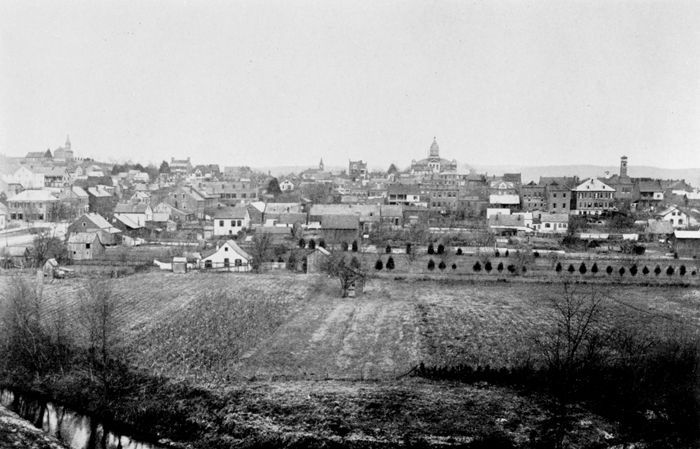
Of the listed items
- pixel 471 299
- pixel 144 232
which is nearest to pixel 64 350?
pixel 471 299

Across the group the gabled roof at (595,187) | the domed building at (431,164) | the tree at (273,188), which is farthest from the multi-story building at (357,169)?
the gabled roof at (595,187)

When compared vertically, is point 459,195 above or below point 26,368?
above

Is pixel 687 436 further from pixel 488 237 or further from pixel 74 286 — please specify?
pixel 488 237

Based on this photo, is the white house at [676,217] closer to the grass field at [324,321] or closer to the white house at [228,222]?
the grass field at [324,321]

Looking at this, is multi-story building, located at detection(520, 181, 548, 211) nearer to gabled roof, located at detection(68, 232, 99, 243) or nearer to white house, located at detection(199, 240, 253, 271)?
white house, located at detection(199, 240, 253, 271)

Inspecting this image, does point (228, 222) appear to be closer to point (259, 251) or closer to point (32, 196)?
point (259, 251)

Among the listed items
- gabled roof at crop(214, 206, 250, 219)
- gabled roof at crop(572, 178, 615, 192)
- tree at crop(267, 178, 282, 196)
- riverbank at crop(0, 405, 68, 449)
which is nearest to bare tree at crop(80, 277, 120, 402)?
riverbank at crop(0, 405, 68, 449)
